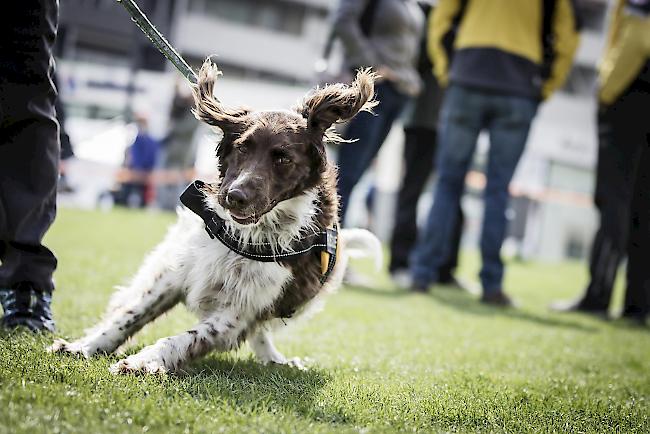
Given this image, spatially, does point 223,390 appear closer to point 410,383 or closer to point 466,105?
point 410,383

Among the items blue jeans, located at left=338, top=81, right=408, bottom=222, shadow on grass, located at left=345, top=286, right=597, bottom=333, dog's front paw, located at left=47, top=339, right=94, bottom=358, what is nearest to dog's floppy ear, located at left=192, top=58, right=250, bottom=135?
dog's front paw, located at left=47, top=339, right=94, bottom=358

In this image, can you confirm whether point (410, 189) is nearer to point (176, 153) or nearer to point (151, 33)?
point (151, 33)

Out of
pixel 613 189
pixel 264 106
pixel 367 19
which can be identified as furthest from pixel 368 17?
pixel 264 106

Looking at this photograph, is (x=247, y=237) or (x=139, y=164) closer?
(x=247, y=237)

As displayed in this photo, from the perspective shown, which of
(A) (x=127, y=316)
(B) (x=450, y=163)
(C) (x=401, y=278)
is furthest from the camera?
(C) (x=401, y=278)

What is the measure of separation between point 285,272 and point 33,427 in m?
1.43

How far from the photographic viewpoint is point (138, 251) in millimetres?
7531

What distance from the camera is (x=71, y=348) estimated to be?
3.03m

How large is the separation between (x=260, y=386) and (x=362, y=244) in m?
1.51

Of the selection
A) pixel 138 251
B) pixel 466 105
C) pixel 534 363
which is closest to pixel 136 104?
pixel 138 251

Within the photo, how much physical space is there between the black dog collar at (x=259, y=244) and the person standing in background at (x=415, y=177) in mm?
4623

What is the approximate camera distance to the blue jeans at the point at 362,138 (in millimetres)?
6652

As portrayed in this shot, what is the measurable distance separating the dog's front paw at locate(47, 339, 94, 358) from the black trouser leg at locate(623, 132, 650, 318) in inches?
198

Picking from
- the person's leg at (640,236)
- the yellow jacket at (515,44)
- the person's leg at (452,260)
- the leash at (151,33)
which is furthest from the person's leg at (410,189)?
the leash at (151,33)
